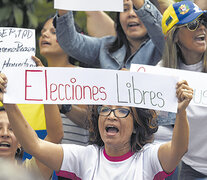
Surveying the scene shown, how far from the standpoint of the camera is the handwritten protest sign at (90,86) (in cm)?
209

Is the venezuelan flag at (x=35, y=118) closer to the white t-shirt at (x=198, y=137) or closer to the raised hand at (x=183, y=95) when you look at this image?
the white t-shirt at (x=198, y=137)

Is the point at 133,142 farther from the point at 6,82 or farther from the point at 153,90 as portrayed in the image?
the point at 6,82

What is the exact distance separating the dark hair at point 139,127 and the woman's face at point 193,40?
0.69 m

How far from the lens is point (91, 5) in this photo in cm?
287

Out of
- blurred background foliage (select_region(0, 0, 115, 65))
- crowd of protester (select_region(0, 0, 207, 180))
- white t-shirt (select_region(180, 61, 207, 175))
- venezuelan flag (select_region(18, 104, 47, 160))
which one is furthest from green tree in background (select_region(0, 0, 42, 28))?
white t-shirt (select_region(180, 61, 207, 175))

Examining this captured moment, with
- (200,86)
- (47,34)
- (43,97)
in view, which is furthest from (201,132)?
(47,34)

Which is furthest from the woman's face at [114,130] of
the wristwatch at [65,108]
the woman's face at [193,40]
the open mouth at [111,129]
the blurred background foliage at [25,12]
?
the blurred background foliage at [25,12]

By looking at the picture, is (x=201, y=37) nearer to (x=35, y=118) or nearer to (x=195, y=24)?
(x=195, y=24)

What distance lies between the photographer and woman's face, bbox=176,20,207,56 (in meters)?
2.80

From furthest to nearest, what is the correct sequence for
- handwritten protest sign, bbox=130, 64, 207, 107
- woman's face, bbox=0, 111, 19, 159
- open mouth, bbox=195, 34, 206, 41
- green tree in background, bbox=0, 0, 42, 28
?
green tree in background, bbox=0, 0, 42, 28
open mouth, bbox=195, 34, 206, 41
woman's face, bbox=0, 111, 19, 159
handwritten protest sign, bbox=130, 64, 207, 107

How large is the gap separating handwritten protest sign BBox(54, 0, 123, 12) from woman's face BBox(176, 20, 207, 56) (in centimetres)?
46

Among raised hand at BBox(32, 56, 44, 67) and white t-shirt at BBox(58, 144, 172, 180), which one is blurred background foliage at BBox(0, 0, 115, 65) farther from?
white t-shirt at BBox(58, 144, 172, 180)

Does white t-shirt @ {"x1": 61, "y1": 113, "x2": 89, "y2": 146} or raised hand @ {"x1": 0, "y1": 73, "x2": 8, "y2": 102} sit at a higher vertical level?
raised hand @ {"x1": 0, "y1": 73, "x2": 8, "y2": 102}

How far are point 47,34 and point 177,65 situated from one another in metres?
1.49
